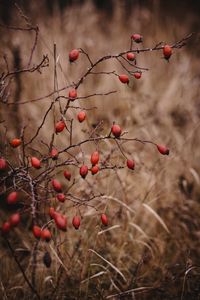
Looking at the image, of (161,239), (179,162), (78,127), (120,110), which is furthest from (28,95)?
(161,239)

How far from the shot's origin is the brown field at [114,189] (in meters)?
1.65

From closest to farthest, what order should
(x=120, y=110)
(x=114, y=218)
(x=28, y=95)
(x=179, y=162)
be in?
(x=114, y=218) → (x=179, y=162) → (x=28, y=95) → (x=120, y=110)

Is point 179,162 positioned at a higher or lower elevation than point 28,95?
lower

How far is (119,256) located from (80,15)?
318 cm

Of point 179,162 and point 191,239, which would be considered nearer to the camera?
point 191,239

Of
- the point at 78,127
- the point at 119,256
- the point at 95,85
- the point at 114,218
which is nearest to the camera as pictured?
the point at 119,256

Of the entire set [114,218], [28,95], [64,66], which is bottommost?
[114,218]

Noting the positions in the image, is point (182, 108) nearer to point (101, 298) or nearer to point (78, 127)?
point (78, 127)

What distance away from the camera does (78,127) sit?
271 centimetres

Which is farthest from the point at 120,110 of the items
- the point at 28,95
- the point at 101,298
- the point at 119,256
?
the point at 101,298

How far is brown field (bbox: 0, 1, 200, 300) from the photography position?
5.41 ft

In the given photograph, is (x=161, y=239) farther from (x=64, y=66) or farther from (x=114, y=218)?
(x=64, y=66)

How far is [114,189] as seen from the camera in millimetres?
2080

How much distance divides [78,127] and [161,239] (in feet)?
3.69
